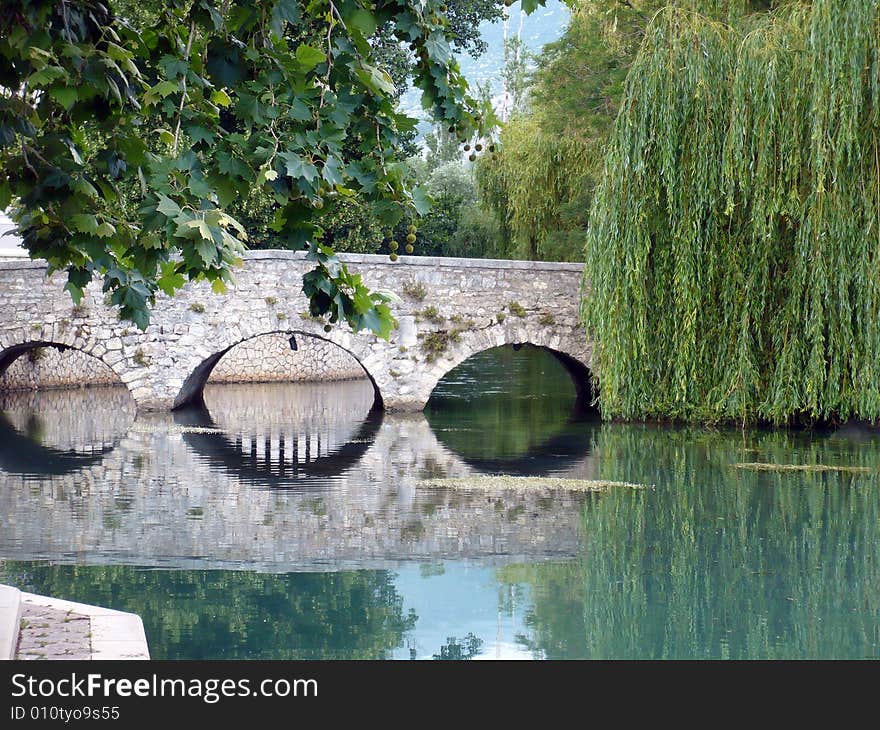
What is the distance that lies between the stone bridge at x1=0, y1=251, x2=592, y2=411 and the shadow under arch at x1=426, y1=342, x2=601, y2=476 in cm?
50

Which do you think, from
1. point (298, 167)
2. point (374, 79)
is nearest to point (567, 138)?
point (374, 79)

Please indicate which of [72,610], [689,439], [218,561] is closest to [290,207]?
[72,610]

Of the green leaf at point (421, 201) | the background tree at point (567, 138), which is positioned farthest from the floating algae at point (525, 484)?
the green leaf at point (421, 201)

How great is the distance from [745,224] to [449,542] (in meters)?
7.47

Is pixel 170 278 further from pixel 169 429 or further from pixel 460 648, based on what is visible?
pixel 169 429

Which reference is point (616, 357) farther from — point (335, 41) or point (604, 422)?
point (335, 41)

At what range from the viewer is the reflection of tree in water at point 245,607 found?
22.5 ft

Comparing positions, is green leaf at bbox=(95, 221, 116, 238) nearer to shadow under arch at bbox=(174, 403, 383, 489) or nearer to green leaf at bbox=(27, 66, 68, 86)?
green leaf at bbox=(27, 66, 68, 86)

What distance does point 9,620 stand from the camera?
5844mm

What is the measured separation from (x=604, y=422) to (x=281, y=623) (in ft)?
37.8

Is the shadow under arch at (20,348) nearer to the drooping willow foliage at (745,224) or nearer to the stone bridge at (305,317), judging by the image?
the stone bridge at (305,317)

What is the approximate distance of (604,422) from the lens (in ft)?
60.2

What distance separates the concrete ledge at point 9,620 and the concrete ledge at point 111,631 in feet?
0.73

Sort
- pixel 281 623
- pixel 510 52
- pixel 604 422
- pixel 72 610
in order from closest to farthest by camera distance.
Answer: pixel 72 610
pixel 281 623
pixel 604 422
pixel 510 52
